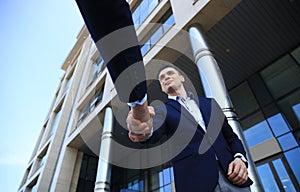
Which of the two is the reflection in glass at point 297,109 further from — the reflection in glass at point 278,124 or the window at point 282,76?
the window at point 282,76

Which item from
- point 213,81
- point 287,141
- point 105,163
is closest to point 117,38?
point 213,81

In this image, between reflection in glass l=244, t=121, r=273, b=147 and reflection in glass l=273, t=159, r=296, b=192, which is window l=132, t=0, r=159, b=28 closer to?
reflection in glass l=244, t=121, r=273, b=147

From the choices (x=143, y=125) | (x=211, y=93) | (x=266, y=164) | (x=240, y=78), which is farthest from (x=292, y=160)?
(x=143, y=125)

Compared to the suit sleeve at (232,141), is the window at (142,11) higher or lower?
higher

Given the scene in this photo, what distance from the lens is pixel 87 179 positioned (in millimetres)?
10977

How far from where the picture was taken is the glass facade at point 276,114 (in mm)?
6041

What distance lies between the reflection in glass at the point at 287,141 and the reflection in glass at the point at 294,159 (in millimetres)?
166

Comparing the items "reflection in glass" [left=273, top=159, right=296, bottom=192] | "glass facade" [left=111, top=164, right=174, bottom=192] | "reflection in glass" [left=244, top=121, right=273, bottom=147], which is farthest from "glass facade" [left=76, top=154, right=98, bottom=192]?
"reflection in glass" [left=273, top=159, right=296, bottom=192]

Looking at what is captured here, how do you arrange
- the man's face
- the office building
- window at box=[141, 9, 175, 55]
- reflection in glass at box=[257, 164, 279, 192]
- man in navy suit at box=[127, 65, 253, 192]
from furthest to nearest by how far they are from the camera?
window at box=[141, 9, 175, 55] < reflection in glass at box=[257, 164, 279, 192] < the office building < the man's face < man in navy suit at box=[127, 65, 253, 192]

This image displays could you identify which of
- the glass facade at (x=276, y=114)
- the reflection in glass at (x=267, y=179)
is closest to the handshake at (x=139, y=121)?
the glass facade at (x=276, y=114)

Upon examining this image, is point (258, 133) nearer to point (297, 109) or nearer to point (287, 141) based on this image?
point (287, 141)

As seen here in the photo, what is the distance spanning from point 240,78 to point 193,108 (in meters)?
7.68

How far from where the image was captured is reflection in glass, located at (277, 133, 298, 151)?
6.22 m

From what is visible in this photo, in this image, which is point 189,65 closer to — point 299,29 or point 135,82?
point 299,29
